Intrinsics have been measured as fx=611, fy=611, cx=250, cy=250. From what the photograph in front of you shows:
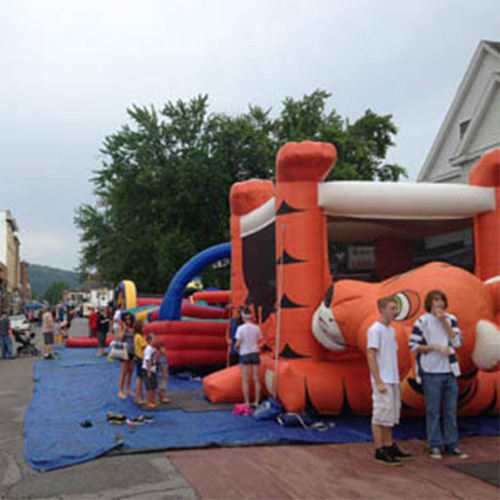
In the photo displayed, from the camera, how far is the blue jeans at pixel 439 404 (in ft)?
18.8

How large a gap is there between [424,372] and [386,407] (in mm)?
639

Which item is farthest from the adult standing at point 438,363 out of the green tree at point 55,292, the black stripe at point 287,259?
the green tree at point 55,292

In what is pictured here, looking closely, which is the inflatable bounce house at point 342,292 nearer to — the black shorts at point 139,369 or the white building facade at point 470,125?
the black shorts at point 139,369

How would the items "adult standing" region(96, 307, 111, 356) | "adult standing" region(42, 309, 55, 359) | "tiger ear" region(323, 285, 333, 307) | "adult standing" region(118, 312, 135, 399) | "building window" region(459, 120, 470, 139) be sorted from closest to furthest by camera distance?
"tiger ear" region(323, 285, 333, 307) < "adult standing" region(118, 312, 135, 399) < "adult standing" region(42, 309, 55, 359) < "adult standing" region(96, 307, 111, 356) < "building window" region(459, 120, 470, 139)

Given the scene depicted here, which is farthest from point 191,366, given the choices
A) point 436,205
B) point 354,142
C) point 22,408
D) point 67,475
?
point 354,142

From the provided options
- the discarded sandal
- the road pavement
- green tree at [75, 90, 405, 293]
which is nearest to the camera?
the road pavement

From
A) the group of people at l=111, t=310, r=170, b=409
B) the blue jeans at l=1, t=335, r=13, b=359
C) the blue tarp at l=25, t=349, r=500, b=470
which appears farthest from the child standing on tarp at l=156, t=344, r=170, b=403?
the blue jeans at l=1, t=335, r=13, b=359

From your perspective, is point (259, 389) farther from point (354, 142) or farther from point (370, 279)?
point (354, 142)

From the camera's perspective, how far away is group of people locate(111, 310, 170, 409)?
818 centimetres

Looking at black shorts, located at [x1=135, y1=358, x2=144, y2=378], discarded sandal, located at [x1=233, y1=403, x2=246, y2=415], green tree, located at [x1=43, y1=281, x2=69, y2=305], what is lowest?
discarded sandal, located at [x1=233, y1=403, x2=246, y2=415]

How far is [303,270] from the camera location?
7.41m

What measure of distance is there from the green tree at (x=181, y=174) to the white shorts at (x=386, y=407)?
17674mm

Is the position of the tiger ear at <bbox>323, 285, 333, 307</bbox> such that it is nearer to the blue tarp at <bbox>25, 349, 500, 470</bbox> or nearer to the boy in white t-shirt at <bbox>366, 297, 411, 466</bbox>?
the boy in white t-shirt at <bbox>366, 297, 411, 466</bbox>

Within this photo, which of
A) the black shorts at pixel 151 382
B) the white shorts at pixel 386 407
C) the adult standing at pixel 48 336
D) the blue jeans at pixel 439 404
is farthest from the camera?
the adult standing at pixel 48 336
